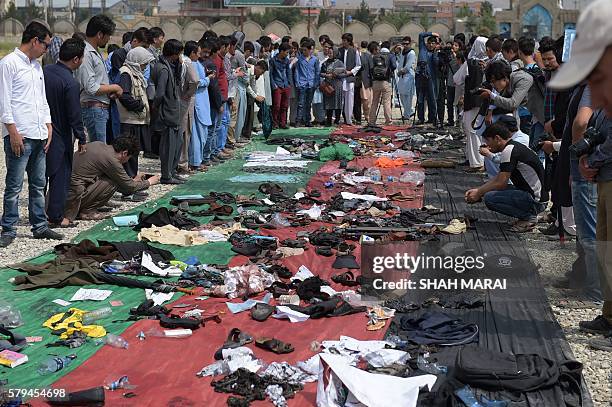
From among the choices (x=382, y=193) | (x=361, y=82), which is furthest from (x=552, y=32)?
(x=382, y=193)

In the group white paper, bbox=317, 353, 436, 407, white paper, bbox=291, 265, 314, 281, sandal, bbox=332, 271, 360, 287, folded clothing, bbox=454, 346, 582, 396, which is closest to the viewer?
white paper, bbox=317, 353, 436, 407

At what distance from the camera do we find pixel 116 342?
17.6 feet

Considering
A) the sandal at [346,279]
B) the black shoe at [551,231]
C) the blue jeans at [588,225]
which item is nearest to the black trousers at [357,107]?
the black shoe at [551,231]

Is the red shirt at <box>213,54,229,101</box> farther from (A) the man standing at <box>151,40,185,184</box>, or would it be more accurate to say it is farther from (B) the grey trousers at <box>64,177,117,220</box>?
(B) the grey trousers at <box>64,177,117,220</box>

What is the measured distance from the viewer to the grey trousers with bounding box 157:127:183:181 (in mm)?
11234

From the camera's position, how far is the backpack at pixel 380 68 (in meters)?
19.1

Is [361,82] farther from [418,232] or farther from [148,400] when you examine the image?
[148,400]

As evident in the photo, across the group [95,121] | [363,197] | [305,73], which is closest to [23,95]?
[95,121]

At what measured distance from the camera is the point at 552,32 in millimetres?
62094

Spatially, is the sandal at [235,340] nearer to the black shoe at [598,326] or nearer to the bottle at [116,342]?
the bottle at [116,342]

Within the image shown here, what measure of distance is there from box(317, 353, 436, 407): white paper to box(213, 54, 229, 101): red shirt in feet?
31.3

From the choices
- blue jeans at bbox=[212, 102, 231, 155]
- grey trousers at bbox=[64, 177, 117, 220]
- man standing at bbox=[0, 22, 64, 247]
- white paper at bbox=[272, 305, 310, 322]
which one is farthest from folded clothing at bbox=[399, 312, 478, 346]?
blue jeans at bbox=[212, 102, 231, 155]

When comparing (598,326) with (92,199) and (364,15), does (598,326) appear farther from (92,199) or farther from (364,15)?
(364,15)

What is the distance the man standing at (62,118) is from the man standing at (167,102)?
2.55m
